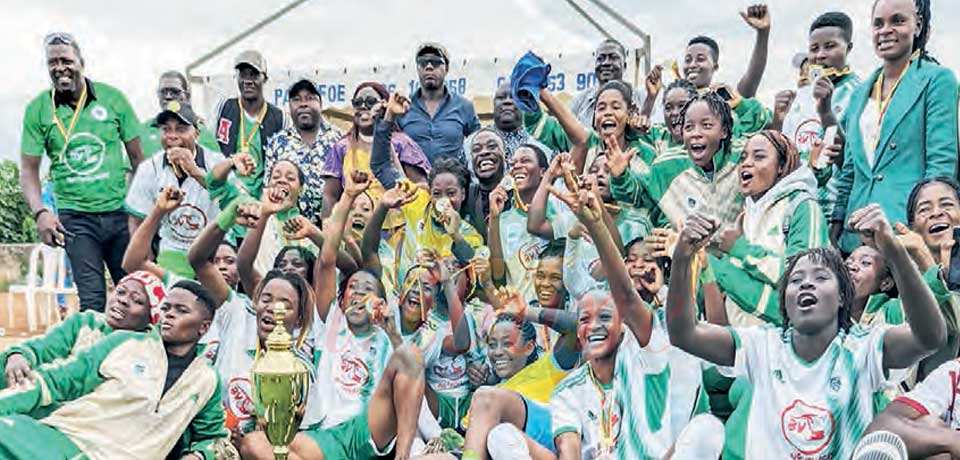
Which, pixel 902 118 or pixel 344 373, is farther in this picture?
pixel 344 373

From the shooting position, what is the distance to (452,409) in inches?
224

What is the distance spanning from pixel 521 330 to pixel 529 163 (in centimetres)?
90

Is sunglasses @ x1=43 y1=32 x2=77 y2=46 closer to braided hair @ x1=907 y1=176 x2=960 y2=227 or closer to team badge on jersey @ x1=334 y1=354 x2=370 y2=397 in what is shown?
team badge on jersey @ x1=334 y1=354 x2=370 y2=397

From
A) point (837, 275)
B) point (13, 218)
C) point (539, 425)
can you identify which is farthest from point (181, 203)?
point (13, 218)

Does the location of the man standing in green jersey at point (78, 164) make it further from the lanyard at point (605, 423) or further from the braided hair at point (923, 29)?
the braided hair at point (923, 29)

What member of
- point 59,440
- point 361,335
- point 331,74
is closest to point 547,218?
point 361,335

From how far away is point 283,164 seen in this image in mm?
6305

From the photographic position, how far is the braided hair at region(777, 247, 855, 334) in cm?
435

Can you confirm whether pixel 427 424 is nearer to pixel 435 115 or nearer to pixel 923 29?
pixel 435 115

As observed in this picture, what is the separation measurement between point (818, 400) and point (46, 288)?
33.4 feet

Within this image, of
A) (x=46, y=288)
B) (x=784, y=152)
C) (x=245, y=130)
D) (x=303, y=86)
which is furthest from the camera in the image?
(x=46, y=288)

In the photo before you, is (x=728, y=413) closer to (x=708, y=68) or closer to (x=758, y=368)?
(x=758, y=368)

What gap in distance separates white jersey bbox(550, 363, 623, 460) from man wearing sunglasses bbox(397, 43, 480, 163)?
2096mm

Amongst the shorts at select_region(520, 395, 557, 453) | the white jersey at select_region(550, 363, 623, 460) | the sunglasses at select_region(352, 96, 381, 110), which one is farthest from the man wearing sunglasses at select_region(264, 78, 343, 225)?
the white jersey at select_region(550, 363, 623, 460)
